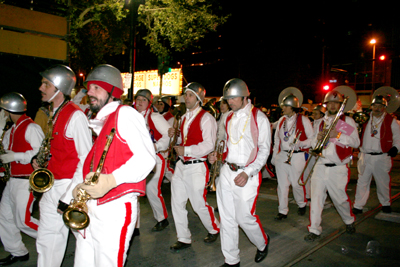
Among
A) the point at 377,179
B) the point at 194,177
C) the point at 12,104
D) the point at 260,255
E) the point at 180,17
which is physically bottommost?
the point at 260,255

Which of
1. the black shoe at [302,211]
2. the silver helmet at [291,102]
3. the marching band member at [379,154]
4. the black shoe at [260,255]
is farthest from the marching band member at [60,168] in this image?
the marching band member at [379,154]

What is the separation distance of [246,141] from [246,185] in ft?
2.00

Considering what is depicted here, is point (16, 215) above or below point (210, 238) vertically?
above

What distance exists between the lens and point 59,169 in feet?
11.7

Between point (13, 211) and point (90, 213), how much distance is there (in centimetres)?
237

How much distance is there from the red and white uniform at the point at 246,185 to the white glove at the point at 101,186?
7.30ft

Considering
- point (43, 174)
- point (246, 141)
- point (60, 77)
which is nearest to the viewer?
point (43, 174)

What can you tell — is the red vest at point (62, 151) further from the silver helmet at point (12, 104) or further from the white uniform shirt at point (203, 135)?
the white uniform shirt at point (203, 135)

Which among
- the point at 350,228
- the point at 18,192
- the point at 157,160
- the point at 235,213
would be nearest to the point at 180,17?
the point at 157,160

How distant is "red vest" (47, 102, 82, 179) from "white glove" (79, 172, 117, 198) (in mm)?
1399

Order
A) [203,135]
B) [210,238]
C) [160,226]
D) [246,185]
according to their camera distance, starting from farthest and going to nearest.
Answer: [160,226] → [210,238] → [203,135] → [246,185]

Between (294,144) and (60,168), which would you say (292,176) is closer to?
(294,144)

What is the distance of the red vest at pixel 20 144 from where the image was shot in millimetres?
4305

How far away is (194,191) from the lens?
5.01 metres
